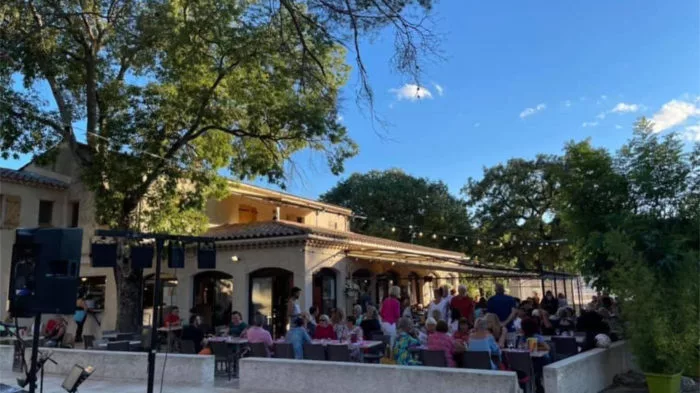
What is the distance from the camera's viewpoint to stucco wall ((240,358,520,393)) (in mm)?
6371

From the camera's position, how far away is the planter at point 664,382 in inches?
289

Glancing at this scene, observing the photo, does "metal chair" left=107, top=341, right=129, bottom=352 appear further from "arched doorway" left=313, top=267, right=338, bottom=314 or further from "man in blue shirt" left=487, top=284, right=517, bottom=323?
"man in blue shirt" left=487, top=284, right=517, bottom=323

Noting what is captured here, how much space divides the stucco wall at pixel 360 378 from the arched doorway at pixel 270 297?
806 centimetres

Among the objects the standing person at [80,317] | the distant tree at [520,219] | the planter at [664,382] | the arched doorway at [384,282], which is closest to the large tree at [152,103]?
the standing person at [80,317]

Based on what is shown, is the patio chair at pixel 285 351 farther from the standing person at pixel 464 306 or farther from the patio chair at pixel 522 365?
the standing person at pixel 464 306

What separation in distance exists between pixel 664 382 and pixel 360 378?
14.0ft

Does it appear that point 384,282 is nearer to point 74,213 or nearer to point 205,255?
point 74,213

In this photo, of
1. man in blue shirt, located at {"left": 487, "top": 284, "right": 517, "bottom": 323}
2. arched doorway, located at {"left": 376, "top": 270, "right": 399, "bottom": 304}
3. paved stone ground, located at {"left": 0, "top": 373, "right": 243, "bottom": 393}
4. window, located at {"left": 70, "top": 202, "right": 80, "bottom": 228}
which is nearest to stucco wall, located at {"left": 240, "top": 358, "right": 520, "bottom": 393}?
paved stone ground, located at {"left": 0, "top": 373, "right": 243, "bottom": 393}

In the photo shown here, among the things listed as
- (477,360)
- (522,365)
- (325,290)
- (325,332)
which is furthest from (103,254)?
(325,290)

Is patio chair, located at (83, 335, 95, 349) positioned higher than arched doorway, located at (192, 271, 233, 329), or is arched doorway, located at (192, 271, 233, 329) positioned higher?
arched doorway, located at (192, 271, 233, 329)

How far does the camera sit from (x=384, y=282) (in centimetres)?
1994

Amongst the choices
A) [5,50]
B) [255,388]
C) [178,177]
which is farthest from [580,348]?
[5,50]

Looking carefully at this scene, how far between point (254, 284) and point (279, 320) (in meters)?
1.37

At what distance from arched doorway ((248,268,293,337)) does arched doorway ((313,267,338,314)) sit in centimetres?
89
